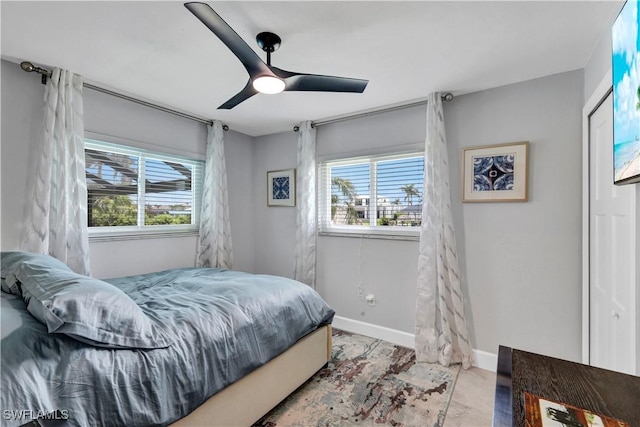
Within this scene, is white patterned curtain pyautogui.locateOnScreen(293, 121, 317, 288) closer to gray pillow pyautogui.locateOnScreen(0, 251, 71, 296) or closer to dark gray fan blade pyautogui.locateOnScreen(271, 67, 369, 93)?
dark gray fan blade pyautogui.locateOnScreen(271, 67, 369, 93)

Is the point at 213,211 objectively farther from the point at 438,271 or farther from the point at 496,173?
the point at 496,173

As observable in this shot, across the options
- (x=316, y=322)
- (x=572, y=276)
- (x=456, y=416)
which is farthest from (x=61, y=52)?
(x=572, y=276)

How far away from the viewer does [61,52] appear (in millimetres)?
2018

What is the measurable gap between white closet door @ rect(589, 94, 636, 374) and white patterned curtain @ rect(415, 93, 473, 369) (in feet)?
2.90

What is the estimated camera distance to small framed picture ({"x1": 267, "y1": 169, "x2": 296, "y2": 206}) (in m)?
3.73

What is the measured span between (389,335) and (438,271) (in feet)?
3.12

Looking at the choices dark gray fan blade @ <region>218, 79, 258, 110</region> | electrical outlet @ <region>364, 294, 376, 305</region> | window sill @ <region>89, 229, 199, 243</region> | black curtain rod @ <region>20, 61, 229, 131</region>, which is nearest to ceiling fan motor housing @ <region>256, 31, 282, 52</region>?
dark gray fan blade @ <region>218, 79, 258, 110</region>

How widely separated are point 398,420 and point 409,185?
2047 millimetres

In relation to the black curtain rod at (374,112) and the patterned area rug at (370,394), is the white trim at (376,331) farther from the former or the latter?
the black curtain rod at (374,112)

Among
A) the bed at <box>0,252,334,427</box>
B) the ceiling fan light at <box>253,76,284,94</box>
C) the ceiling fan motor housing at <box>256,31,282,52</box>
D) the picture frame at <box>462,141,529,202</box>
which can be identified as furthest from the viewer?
the picture frame at <box>462,141,529,202</box>

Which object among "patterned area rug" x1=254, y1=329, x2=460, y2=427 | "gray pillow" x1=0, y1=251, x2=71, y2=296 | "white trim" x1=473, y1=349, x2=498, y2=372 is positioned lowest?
"patterned area rug" x1=254, y1=329, x2=460, y2=427

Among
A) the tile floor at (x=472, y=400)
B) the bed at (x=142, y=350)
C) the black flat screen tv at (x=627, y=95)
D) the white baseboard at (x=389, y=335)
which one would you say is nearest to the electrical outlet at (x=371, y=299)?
the white baseboard at (x=389, y=335)

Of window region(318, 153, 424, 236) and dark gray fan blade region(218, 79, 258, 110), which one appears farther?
window region(318, 153, 424, 236)

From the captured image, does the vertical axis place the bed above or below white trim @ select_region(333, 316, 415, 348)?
above
